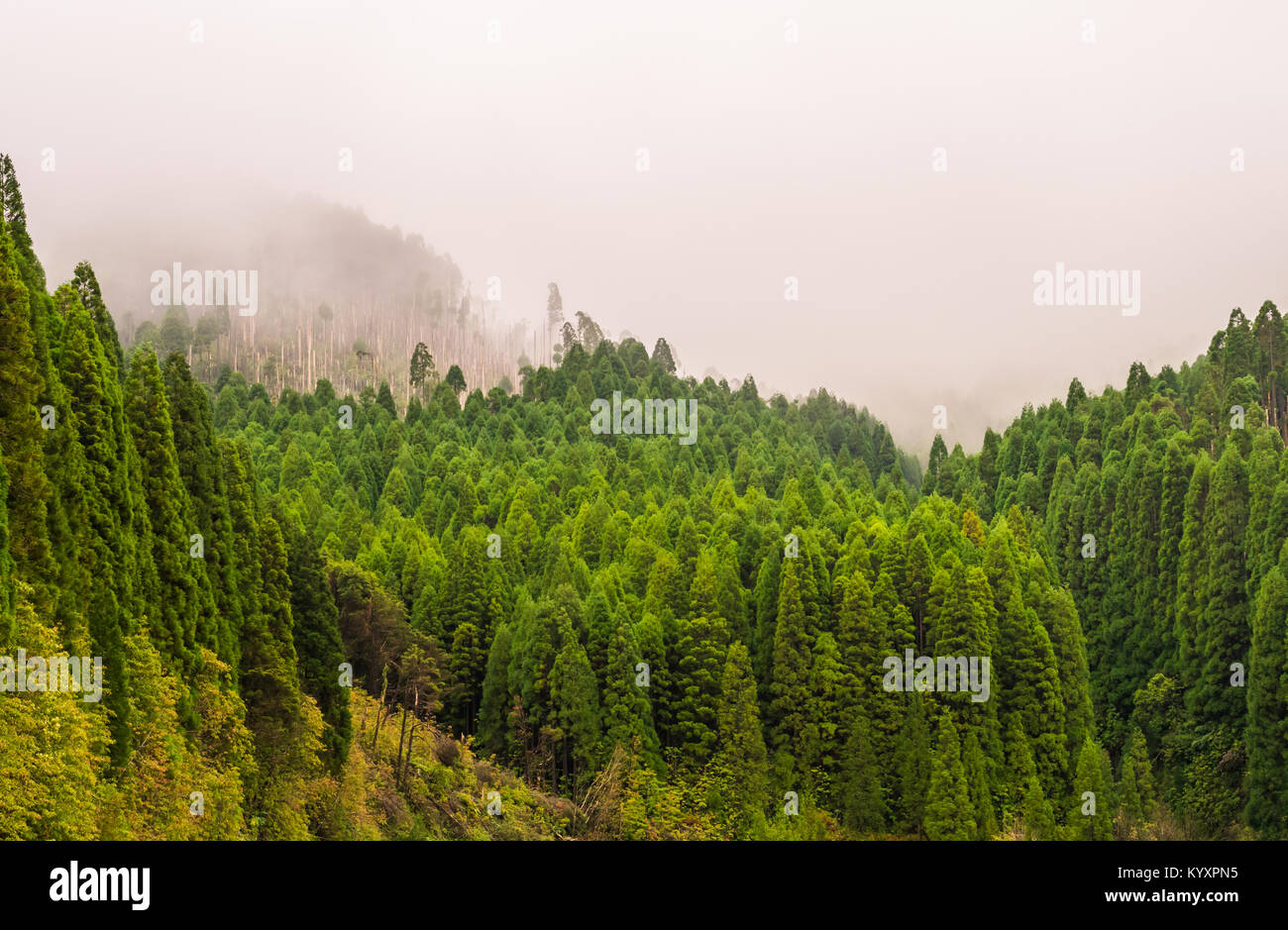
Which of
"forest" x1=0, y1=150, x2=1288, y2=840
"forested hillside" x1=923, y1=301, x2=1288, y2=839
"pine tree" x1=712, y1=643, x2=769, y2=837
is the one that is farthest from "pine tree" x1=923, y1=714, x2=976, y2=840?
"forested hillside" x1=923, y1=301, x2=1288, y2=839

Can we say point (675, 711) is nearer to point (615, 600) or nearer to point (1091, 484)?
point (615, 600)

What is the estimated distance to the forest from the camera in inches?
1395

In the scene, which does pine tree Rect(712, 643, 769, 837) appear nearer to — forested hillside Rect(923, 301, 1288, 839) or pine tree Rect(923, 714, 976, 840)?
pine tree Rect(923, 714, 976, 840)

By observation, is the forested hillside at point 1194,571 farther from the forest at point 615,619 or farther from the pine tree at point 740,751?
the pine tree at point 740,751

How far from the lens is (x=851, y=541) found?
263 feet

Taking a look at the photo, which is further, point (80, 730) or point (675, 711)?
point (675, 711)

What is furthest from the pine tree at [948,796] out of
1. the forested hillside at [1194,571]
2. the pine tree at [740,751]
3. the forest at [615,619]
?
the forested hillside at [1194,571]

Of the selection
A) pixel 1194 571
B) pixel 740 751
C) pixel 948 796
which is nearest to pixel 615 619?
pixel 740 751

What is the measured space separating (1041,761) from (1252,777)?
12309mm

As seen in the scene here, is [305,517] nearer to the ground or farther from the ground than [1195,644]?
farther from the ground

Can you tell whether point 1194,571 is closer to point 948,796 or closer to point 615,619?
point 948,796

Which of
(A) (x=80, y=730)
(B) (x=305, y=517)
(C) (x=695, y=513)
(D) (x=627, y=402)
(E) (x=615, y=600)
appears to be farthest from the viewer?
(D) (x=627, y=402)
